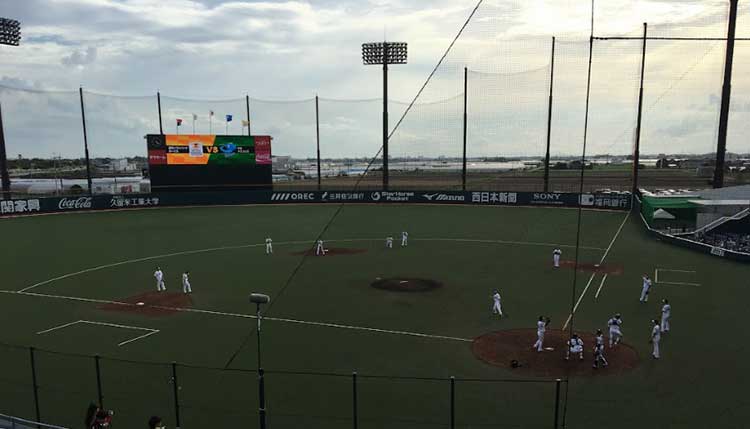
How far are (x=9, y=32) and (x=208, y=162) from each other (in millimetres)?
28008

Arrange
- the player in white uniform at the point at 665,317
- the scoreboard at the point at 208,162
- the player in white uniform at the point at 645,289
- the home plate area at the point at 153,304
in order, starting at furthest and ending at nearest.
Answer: the scoreboard at the point at 208,162 < the player in white uniform at the point at 645,289 < the home plate area at the point at 153,304 < the player in white uniform at the point at 665,317

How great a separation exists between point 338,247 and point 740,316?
2322 centimetres

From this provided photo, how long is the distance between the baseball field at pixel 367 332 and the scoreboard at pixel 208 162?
60.5ft

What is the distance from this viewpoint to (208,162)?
5722 cm

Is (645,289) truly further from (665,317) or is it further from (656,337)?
(656,337)

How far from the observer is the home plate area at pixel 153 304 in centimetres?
2134

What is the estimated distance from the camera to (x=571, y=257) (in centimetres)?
3191

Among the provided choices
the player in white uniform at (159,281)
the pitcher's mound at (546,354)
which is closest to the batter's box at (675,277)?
the pitcher's mound at (546,354)

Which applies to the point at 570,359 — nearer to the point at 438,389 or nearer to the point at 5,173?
the point at 438,389

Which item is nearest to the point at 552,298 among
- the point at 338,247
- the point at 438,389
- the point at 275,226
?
the point at 438,389

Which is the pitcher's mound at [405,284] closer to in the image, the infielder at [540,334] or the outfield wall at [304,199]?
the infielder at [540,334]

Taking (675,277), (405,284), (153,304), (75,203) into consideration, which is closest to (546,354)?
(405,284)

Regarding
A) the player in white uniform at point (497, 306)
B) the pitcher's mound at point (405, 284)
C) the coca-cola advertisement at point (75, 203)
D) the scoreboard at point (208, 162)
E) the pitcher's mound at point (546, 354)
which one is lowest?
the pitcher's mound at point (405, 284)

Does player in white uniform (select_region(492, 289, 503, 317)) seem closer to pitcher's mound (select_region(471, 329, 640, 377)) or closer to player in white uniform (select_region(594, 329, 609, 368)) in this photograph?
pitcher's mound (select_region(471, 329, 640, 377))
